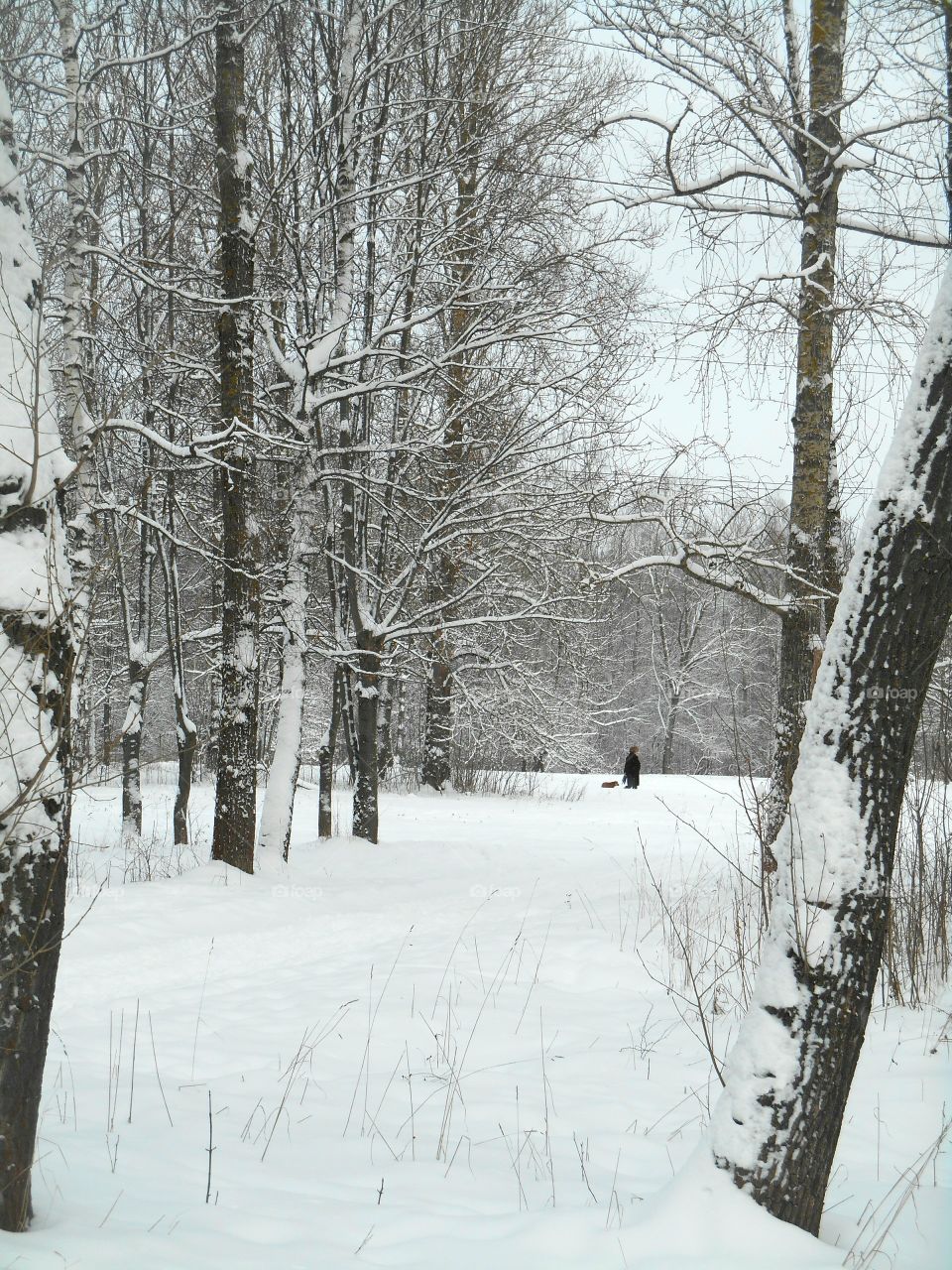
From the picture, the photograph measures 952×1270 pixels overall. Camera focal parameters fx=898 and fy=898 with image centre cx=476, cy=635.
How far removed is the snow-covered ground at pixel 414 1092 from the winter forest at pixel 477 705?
0.03 meters

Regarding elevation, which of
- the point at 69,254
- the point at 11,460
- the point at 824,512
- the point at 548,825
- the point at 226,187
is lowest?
the point at 548,825

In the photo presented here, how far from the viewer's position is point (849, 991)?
2514mm

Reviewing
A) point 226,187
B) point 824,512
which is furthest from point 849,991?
point 226,187

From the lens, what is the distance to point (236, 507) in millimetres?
7742

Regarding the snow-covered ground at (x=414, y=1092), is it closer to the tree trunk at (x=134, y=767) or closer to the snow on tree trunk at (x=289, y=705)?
the snow on tree trunk at (x=289, y=705)

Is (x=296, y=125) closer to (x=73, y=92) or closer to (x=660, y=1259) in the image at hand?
(x=73, y=92)

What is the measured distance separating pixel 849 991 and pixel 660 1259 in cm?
86

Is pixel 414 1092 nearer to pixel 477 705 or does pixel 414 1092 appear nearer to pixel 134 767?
pixel 134 767

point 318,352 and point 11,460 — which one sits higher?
point 318,352

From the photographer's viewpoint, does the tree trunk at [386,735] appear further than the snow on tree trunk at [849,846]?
Yes

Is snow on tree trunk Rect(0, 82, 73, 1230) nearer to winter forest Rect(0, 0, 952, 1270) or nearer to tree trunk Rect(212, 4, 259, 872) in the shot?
winter forest Rect(0, 0, 952, 1270)

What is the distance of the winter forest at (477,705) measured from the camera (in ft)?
8.22

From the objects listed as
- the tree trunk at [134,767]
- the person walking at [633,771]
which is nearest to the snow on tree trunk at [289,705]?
the tree trunk at [134,767]

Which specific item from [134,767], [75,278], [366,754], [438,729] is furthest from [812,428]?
[438,729]
